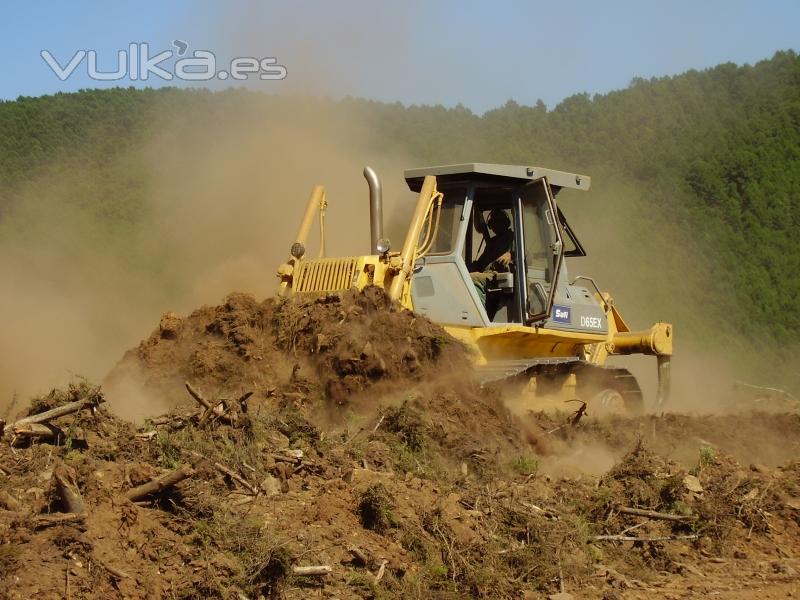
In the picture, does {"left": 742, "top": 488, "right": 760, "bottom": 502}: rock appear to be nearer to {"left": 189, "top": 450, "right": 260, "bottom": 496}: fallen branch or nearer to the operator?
{"left": 189, "top": 450, "right": 260, "bottom": 496}: fallen branch

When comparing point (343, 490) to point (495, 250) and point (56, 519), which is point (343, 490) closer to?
point (56, 519)

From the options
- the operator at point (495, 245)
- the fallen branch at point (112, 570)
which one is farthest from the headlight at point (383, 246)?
the fallen branch at point (112, 570)

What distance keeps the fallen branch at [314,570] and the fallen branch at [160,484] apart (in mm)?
814

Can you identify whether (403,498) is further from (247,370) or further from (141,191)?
(141,191)

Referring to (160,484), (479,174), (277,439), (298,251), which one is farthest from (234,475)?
(479,174)

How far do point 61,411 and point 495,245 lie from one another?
6.77 meters

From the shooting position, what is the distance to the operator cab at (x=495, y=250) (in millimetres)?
11516

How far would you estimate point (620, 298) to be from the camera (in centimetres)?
3212

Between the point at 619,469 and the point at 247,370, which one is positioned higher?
the point at 247,370

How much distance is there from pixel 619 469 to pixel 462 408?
1.66 meters

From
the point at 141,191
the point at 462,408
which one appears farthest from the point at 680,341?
the point at 462,408

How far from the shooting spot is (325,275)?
36.8 ft

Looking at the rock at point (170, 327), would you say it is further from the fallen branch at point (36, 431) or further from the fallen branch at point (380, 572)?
the fallen branch at point (380, 572)

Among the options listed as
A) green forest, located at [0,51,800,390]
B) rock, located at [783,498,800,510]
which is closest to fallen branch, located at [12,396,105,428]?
rock, located at [783,498,800,510]
